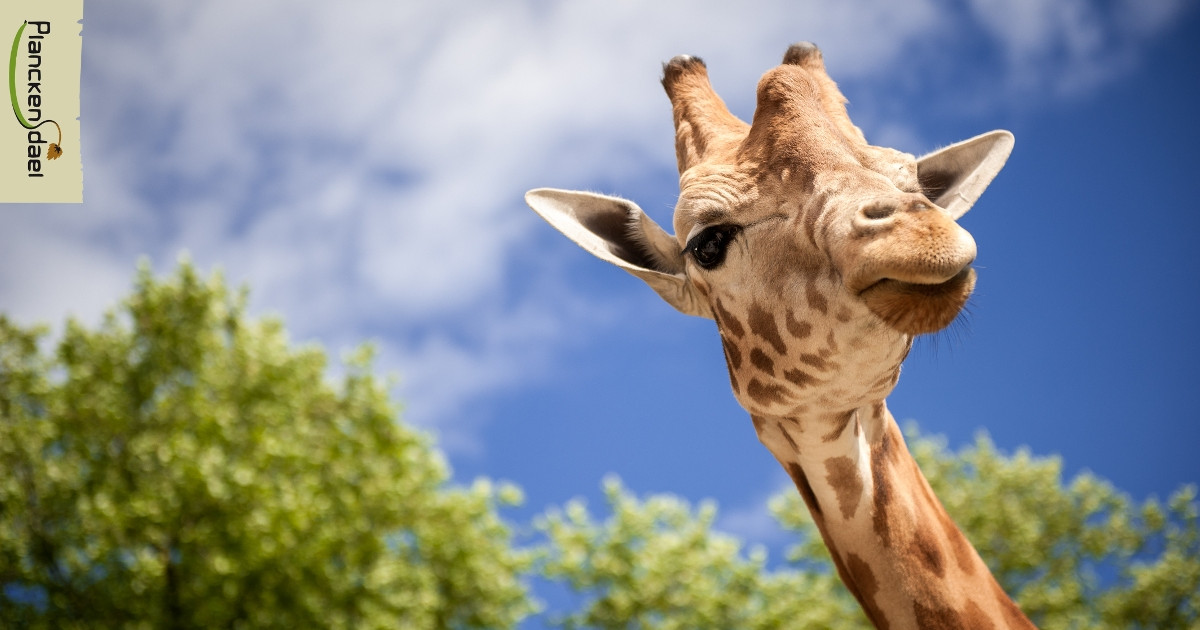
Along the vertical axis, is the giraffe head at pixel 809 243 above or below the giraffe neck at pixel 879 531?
above

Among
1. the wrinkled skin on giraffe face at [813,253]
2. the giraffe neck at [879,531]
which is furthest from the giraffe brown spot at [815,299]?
the giraffe neck at [879,531]

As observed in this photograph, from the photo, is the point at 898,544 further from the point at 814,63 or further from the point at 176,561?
the point at 176,561

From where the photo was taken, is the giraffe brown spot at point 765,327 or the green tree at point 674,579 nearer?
the giraffe brown spot at point 765,327

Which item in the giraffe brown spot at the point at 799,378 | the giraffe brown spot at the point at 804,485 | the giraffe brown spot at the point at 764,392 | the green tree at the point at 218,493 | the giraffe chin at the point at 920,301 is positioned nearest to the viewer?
the giraffe chin at the point at 920,301

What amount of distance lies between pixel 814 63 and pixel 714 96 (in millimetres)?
447

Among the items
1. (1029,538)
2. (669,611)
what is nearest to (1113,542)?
(1029,538)

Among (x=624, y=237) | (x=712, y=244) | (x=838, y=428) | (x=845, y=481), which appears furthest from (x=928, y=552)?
(x=624, y=237)

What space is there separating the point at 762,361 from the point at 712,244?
1.49 feet

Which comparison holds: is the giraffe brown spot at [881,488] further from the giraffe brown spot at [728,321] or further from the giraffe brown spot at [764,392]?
the giraffe brown spot at [728,321]

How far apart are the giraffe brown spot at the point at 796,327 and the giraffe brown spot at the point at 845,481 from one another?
1.71 ft

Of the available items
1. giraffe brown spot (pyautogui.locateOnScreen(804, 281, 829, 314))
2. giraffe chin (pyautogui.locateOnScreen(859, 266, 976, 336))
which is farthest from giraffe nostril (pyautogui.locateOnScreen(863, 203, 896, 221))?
giraffe brown spot (pyautogui.locateOnScreen(804, 281, 829, 314))

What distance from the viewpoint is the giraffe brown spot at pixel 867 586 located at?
10.4 ft

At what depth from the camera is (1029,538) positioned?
18516 mm

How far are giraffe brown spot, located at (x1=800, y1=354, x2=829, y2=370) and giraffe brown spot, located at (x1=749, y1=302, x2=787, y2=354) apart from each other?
7 cm
